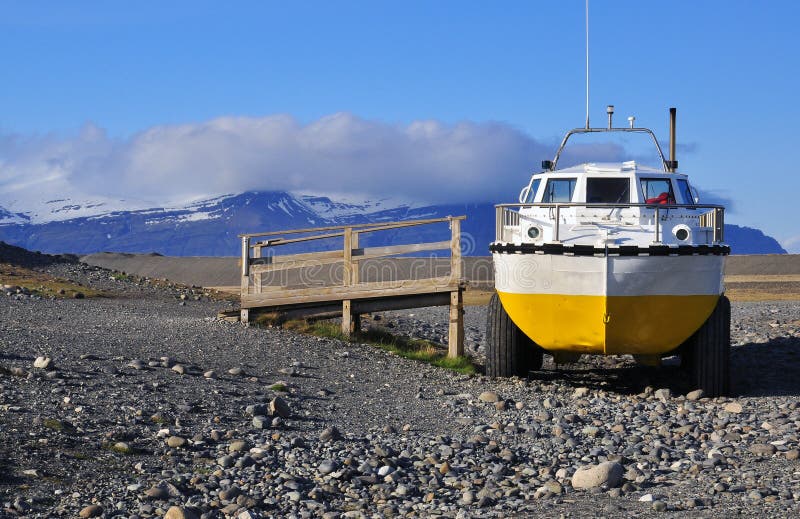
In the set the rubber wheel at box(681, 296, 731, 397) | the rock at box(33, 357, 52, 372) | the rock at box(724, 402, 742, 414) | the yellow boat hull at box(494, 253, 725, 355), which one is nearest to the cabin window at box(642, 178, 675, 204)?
the yellow boat hull at box(494, 253, 725, 355)

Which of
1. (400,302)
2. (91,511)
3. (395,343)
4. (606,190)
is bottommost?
(91,511)

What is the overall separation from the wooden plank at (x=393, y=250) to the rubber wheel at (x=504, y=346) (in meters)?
2.35

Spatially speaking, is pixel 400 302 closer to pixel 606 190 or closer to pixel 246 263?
pixel 246 263

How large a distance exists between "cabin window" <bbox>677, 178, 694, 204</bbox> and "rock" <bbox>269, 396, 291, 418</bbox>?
18.8 feet

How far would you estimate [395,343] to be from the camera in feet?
50.4

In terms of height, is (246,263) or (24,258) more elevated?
(24,258)

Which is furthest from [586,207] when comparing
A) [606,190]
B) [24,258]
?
[24,258]

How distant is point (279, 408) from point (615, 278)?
11.9ft

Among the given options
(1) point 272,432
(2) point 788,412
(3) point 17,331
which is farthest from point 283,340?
(2) point 788,412

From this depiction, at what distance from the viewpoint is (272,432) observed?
8.48 metres

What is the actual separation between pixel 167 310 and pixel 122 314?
72.3 inches

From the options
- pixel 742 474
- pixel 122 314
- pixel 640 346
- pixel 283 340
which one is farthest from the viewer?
pixel 122 314

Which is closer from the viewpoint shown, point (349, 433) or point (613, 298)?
point (349, 433)

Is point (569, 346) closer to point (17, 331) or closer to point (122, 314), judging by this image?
point (17, 331)
